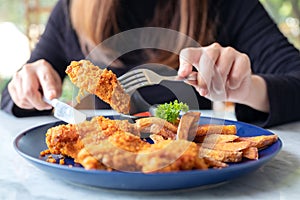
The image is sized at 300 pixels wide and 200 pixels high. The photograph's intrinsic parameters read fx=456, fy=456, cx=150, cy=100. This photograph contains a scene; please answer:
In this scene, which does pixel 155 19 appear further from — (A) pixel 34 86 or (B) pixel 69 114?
(B) pixel 69 114

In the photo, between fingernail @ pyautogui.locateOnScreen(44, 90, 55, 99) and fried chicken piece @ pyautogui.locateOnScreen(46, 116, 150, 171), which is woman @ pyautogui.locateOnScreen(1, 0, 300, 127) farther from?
fried chicken piece @ pyautogui.locateOnScreen(46, 116, 150, 171)

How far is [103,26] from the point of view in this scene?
1.71 metres

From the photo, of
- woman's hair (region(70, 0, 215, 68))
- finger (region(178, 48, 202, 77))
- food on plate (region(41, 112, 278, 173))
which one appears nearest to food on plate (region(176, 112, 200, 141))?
food on plate (region(41, 112, 278, 173))

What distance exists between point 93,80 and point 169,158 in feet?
1.05

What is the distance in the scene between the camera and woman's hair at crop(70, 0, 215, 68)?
169 cm

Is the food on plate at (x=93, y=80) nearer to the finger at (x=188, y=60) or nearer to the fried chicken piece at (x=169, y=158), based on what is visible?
the finger at (x=188, y=60)

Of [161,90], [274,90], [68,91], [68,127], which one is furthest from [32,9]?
[68,127]

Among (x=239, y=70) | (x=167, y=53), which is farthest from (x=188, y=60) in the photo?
(x=167, y=53)

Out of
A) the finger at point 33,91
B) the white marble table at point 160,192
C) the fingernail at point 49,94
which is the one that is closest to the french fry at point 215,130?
the white marble table at point 160,192

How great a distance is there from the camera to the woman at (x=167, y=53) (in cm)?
127

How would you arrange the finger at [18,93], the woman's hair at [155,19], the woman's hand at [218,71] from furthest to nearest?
the woman's hair at [155,19]
the finger at [18,93]
the woman's hand at [218,71]

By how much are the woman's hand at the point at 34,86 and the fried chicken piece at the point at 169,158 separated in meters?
0.63

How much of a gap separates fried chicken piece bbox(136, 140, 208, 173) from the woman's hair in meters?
1.01

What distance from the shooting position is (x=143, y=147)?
70 centimetres
